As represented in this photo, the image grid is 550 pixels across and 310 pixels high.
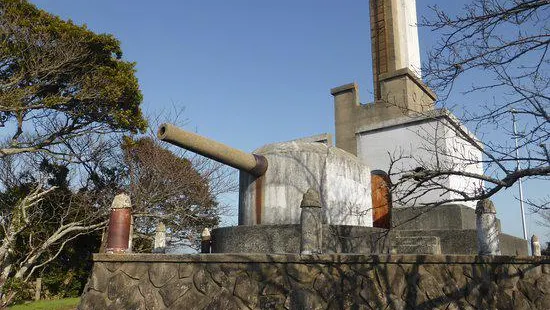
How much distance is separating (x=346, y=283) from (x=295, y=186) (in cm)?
221

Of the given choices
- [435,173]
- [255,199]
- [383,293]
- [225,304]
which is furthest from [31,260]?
[435,173]

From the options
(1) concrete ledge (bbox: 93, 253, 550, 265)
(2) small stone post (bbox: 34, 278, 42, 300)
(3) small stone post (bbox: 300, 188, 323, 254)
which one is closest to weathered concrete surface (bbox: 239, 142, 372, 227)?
(3) small stone post (bbox: 300, 188, 323, 254)

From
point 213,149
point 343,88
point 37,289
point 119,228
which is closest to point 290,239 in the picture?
point 213,149

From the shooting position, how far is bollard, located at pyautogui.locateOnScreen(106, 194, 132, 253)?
5.79 metres

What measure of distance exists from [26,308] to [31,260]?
131 centimetres

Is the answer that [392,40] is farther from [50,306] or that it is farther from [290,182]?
[50,306]

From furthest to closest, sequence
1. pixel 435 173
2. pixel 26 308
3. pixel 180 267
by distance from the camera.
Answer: pixel 26 308
pixel 180 267
pixel 435 173

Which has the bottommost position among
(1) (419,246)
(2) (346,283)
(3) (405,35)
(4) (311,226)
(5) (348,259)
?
(2) (346,283)

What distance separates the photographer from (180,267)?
545 centimetres

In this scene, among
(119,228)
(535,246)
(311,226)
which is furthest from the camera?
(535,246)

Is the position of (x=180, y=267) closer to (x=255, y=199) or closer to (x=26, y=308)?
(x=255, y=199)

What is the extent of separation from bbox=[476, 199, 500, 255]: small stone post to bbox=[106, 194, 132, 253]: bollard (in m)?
4.70

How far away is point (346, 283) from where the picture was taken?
199 inches

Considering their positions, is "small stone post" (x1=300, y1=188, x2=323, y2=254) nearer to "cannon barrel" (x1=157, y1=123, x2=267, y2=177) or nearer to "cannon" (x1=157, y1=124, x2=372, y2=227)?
"cannon" (x1=157, y1=124, x2=372, y2=227)
